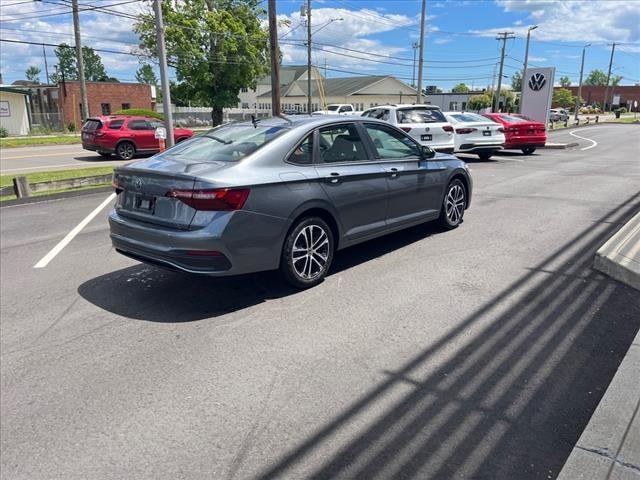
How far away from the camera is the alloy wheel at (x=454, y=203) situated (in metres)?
7.09

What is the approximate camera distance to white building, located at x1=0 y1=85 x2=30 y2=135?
1563 inches

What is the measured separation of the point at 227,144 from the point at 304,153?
79 centimetres

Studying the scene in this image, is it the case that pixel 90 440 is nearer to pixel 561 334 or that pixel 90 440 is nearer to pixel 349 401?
pixel 349 401

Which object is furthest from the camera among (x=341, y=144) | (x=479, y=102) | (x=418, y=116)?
(x=479, y=102)

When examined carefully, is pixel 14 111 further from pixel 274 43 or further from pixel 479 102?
pixel 479 102

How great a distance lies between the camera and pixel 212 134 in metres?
5.65

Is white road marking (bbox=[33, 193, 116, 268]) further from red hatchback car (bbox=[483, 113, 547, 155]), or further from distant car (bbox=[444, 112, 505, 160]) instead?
red hatchback car (bbox=[483, 113, 547, 155])

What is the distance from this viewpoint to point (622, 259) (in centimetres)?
538

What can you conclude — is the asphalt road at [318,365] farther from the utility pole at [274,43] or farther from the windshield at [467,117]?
the utility pole at [274,43]

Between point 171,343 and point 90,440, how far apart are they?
1188 millimetres

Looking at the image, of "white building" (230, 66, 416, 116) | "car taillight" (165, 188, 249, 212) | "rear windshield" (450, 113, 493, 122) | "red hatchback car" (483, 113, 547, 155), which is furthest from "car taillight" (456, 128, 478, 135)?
"white building" (230, 66, 416, 116)

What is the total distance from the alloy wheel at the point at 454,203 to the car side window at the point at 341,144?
6.32 feet

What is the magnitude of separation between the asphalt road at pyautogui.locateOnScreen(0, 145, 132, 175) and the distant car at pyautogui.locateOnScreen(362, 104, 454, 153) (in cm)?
1049

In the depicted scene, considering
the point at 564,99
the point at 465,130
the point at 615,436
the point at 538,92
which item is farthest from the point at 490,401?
the point at 564,99
